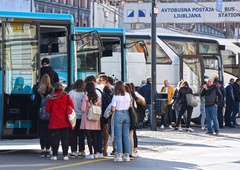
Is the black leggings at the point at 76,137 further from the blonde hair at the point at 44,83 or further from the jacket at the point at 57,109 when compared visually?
the blonde hair at the point at 44,83

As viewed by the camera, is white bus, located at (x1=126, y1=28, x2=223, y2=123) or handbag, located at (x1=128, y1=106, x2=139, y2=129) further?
white bus, located at (x1=126, y1=28, x2=223, y2=123)

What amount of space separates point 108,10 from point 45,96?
15668 mm

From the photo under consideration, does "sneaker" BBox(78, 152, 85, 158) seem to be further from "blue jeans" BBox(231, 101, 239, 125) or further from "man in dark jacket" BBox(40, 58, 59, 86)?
"blue jeans" BBox(231, 101, 239, 125)

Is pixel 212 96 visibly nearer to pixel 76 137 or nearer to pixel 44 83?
pixel 76 137

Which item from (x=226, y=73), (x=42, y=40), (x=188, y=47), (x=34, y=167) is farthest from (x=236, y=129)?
(x=34, y=167)

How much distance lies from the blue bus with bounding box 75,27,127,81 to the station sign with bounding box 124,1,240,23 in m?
12.0

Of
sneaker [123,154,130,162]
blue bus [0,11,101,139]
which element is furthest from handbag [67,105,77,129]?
blue bus [0,11,101,139]

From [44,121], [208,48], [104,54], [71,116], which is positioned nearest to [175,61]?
[208,48]

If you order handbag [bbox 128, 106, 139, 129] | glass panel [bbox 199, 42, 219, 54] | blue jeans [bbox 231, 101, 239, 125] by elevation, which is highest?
glass panel [bbox 199, 42, 219, 54]

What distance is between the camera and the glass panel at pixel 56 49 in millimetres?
18750

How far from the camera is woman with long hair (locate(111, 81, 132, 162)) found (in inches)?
653

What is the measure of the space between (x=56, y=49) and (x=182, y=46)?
1141 cm

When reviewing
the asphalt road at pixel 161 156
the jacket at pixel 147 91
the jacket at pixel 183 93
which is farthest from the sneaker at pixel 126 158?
the jacket at pixel 147 91

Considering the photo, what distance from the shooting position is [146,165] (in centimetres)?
1602
